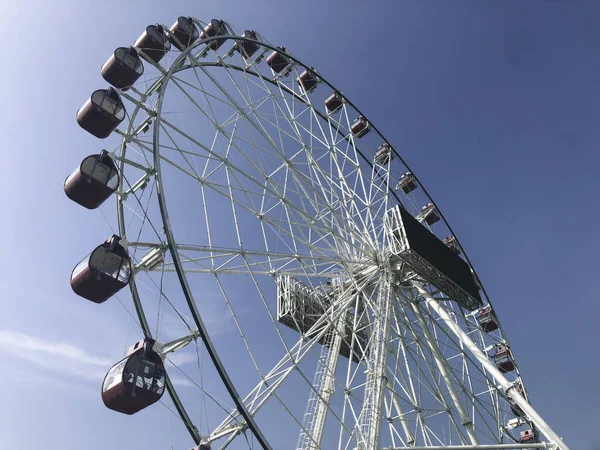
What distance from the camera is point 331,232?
16.1m

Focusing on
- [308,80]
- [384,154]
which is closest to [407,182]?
[384,154]

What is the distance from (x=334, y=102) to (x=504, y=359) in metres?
14.1

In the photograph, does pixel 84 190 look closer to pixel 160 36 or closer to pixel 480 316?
pixel 160 36

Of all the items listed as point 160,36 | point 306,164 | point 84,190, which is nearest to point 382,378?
point 306,164

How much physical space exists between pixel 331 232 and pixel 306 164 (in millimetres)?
2967

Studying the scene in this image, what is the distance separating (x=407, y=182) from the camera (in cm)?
2480

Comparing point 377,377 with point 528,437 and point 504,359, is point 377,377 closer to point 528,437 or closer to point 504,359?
point 504,359

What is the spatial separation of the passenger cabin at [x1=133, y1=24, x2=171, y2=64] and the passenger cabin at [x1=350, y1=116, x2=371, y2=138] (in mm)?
10475

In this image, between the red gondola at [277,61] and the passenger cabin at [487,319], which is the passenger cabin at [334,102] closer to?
the red gondola at [277,61]

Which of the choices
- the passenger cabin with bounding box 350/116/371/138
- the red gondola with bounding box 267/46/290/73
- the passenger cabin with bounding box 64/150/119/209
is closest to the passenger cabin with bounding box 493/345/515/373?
the passenger cabin with bounding box 350/116/371/138

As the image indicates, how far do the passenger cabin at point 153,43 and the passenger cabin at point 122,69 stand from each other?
808mm

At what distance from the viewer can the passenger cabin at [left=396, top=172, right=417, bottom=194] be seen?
24.8 metres

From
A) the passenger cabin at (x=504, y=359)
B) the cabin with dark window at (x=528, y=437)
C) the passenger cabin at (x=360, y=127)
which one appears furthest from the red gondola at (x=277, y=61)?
the cabin with dark window at (x=528, y=437)

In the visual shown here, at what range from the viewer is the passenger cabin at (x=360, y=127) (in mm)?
23391
